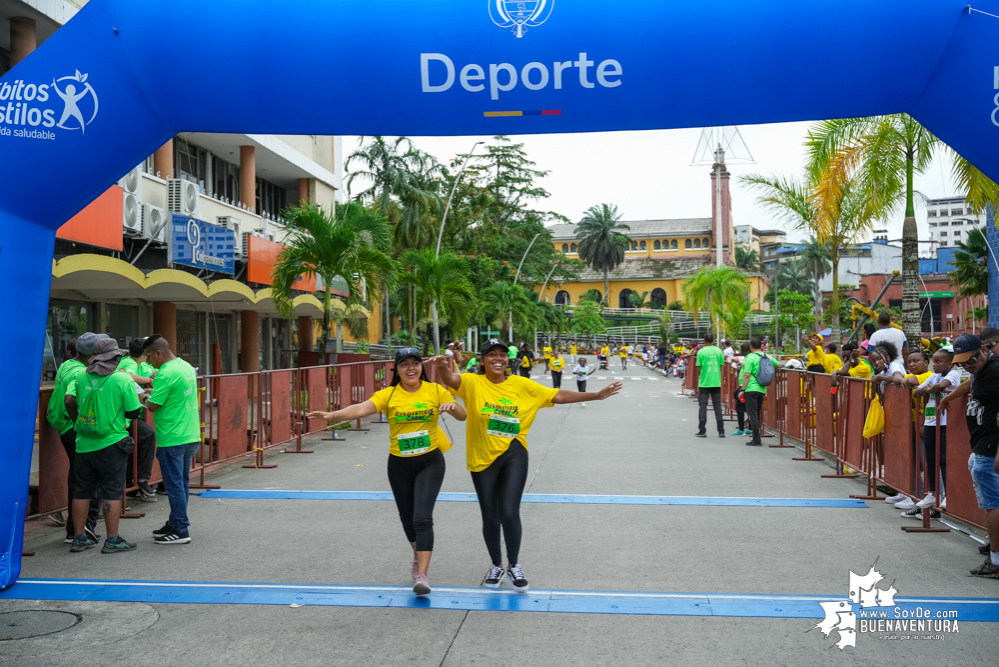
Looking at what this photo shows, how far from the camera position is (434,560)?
6797 millimetres

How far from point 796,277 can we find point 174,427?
11256cm

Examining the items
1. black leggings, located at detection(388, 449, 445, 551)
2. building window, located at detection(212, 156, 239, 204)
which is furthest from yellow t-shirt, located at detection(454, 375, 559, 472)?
building window, located at detection(212, 156, 239, 204)

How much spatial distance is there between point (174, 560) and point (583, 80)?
482cm

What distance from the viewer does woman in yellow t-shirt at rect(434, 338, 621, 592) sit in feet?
19.5

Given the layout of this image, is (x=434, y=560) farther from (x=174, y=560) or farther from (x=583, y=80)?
(x=583, y=80)

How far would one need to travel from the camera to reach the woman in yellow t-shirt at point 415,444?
19.1 feet

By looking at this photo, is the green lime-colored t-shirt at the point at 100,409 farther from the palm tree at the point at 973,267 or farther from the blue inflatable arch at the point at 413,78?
the palm tree at the point at 973,267

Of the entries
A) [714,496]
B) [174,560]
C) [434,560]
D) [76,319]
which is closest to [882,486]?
[714,496]

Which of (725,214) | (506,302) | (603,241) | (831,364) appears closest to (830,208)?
(831,364)

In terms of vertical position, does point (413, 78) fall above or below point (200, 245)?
below

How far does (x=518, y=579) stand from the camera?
590 centimetres

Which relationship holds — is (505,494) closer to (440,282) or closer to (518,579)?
(518,579)

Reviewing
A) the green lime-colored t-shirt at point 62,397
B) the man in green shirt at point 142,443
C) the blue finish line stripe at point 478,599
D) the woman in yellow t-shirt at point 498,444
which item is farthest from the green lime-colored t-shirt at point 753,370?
the green lime-colored t-shirt at point 62,397

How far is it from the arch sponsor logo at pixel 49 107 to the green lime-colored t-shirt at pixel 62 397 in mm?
2109
